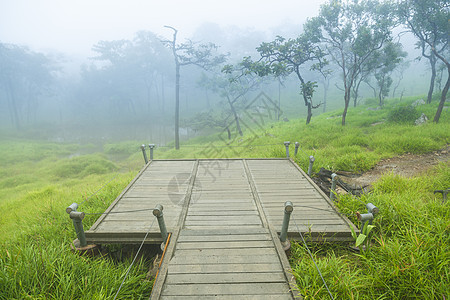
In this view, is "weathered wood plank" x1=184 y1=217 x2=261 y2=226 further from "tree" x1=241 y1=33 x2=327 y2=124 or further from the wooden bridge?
"tree" x1=241 y1=33 x2=327 y2=124

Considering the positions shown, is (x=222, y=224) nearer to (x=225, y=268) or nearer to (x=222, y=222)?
(x=222, y=222)

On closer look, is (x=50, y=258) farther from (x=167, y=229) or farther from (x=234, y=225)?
(x=234, y=225)

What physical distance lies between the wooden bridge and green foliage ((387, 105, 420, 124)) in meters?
10.6

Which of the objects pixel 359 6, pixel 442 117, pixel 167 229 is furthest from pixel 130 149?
pixel 442 117

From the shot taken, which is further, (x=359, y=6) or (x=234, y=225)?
(x=359, y=6)

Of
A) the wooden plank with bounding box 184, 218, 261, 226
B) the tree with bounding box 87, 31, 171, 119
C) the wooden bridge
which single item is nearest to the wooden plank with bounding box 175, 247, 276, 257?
the wooden bridge

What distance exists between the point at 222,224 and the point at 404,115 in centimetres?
1512

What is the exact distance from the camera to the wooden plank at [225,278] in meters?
3.14

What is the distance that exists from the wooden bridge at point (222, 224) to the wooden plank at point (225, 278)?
0.01 metres

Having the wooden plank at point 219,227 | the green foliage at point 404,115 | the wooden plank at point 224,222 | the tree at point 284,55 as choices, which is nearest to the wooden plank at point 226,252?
the wooden plank at point 219,227

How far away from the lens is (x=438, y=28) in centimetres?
1299

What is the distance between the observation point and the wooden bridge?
3129mm

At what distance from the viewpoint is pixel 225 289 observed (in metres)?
3.02

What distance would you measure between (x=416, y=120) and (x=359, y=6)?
8.67m
